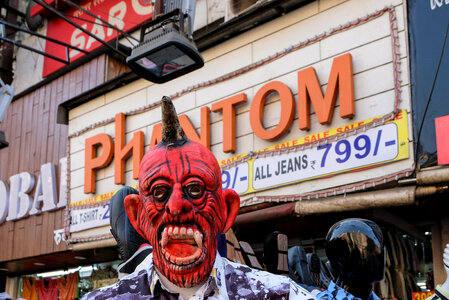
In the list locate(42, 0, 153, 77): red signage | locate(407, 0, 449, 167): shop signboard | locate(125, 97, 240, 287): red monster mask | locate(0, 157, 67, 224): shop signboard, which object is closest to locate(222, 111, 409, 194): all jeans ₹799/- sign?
locate(407, 0, 449, 167): shop signboard

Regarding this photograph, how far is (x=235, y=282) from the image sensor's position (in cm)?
180

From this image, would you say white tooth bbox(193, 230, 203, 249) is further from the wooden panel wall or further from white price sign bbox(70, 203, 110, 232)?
the wooden panel wall

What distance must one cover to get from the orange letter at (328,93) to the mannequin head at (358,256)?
2910mm

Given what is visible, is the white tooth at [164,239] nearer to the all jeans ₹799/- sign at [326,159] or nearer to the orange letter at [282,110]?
the all jeans ₹799/- sign at [326,159]

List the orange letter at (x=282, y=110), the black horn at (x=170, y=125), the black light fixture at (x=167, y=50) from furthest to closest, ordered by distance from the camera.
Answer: the orange letter at (x=282, y=110)
the black light fixture at (x=167, y=50)
the black horn at (x=170, y=125)

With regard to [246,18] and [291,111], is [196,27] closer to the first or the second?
[246,18]

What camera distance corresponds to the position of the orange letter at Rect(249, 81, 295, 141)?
6.06m

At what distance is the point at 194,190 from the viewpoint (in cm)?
181

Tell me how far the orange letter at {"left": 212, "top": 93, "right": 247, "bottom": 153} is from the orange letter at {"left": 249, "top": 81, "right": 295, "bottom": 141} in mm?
253

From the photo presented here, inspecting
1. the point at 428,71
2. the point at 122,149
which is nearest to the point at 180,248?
the point at 428,71

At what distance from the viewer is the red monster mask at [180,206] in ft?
5.72

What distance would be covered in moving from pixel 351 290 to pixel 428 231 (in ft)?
13.6

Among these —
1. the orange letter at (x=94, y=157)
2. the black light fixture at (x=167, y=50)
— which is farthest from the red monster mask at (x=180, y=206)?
the orange letter at (x=94, y=157)

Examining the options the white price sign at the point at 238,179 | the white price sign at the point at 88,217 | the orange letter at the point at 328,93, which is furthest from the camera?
the white price sign at the point at 88,217
